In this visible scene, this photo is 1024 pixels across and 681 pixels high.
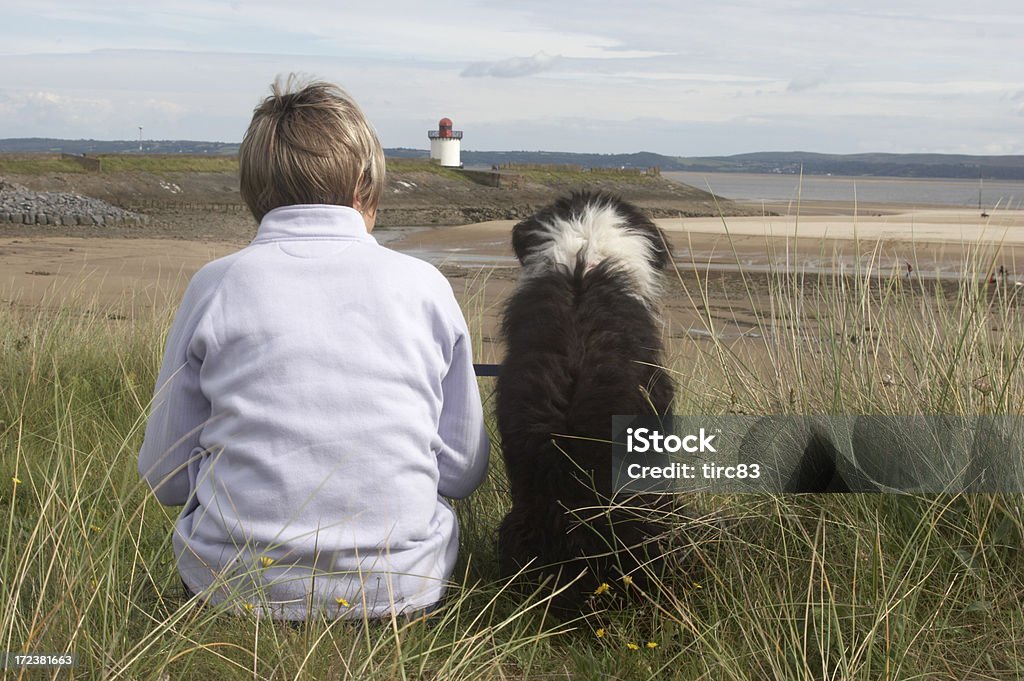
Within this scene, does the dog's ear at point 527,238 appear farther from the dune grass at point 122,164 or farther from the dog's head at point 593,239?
the dune grass at point 122,164

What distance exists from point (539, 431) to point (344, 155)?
893 mm

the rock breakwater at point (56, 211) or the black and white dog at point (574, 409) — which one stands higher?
the black and white dog at point (574, 409)

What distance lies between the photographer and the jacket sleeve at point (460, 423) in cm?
249

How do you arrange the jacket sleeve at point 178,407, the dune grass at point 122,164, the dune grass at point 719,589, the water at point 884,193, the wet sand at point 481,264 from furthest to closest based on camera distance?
the water at point 884,193 < the dune grass at point 122,164 < the wet sand at point 481,264 < the jacket sleeve at point 178,407 < the dune grass at point 719,589

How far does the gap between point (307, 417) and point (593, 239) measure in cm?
120

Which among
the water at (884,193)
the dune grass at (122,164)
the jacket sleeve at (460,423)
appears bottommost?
the jacket sleeve at (460,423)

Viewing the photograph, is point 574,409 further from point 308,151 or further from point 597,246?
point 308,151

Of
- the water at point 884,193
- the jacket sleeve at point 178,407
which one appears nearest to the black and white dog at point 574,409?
the jacket sleeve at point 178,407

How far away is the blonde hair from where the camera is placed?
7.72ft

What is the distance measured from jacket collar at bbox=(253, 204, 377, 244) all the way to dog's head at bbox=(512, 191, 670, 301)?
0.76 m

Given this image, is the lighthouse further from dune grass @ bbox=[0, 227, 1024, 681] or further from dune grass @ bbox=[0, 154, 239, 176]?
dune grass @ bbox=[0, 227, 1024, 681]

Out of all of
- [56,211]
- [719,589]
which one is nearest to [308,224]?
[719,589]

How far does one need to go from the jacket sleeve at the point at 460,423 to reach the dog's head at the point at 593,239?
55 cm

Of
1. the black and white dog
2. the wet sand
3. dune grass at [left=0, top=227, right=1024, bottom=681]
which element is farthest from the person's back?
the wet sand
